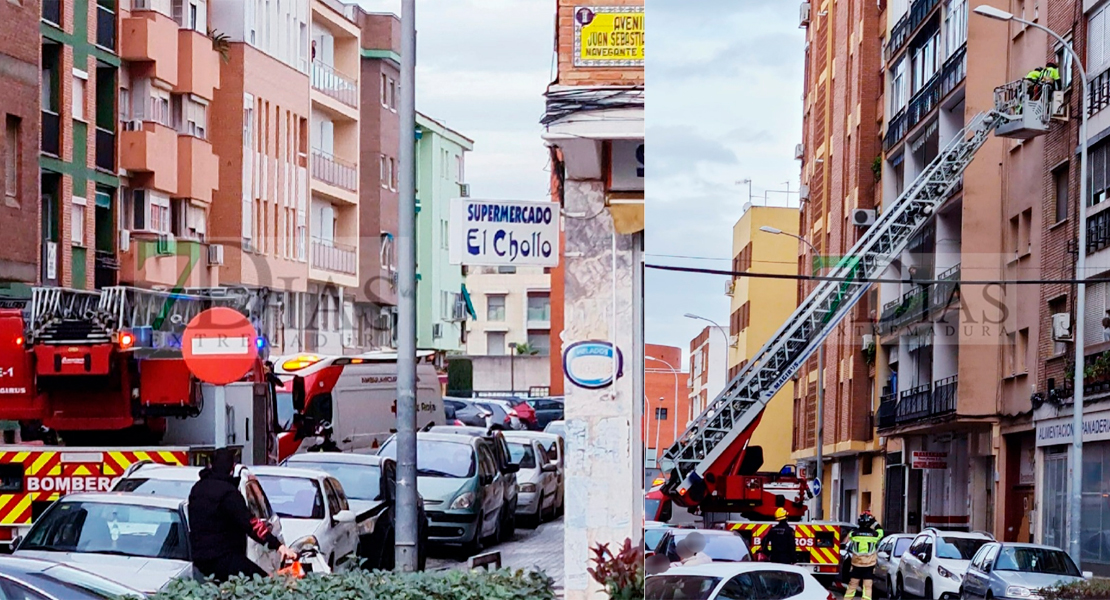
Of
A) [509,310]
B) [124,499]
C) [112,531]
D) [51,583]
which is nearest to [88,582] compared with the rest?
[51,583]

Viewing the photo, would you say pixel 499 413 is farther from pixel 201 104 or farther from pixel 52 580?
pixel 52 580

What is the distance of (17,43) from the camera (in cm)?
693

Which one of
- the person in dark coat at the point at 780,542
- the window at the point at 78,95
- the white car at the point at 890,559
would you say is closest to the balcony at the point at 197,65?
the window at the point at 78,95

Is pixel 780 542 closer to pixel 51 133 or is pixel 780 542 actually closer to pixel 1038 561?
pixel 1038 561

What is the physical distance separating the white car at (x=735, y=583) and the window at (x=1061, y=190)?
82cm

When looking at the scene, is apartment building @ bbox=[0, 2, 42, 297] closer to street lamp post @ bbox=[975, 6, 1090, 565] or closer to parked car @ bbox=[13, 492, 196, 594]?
parked car @ bbox=[13, 492, 196, 594]

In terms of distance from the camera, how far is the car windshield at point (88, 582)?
6523mm

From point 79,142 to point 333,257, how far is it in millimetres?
1312

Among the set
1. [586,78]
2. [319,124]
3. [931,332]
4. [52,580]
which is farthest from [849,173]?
[319,124]

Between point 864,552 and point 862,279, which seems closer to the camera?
point 864,552

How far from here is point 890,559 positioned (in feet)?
10.2

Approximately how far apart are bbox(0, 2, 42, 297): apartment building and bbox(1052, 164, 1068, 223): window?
4.59m

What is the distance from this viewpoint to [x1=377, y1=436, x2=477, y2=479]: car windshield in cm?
960

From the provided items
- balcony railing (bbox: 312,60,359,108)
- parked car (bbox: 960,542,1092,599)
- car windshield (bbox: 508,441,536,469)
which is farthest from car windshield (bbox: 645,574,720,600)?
car windshield (bbox: 508,441,536,469)
